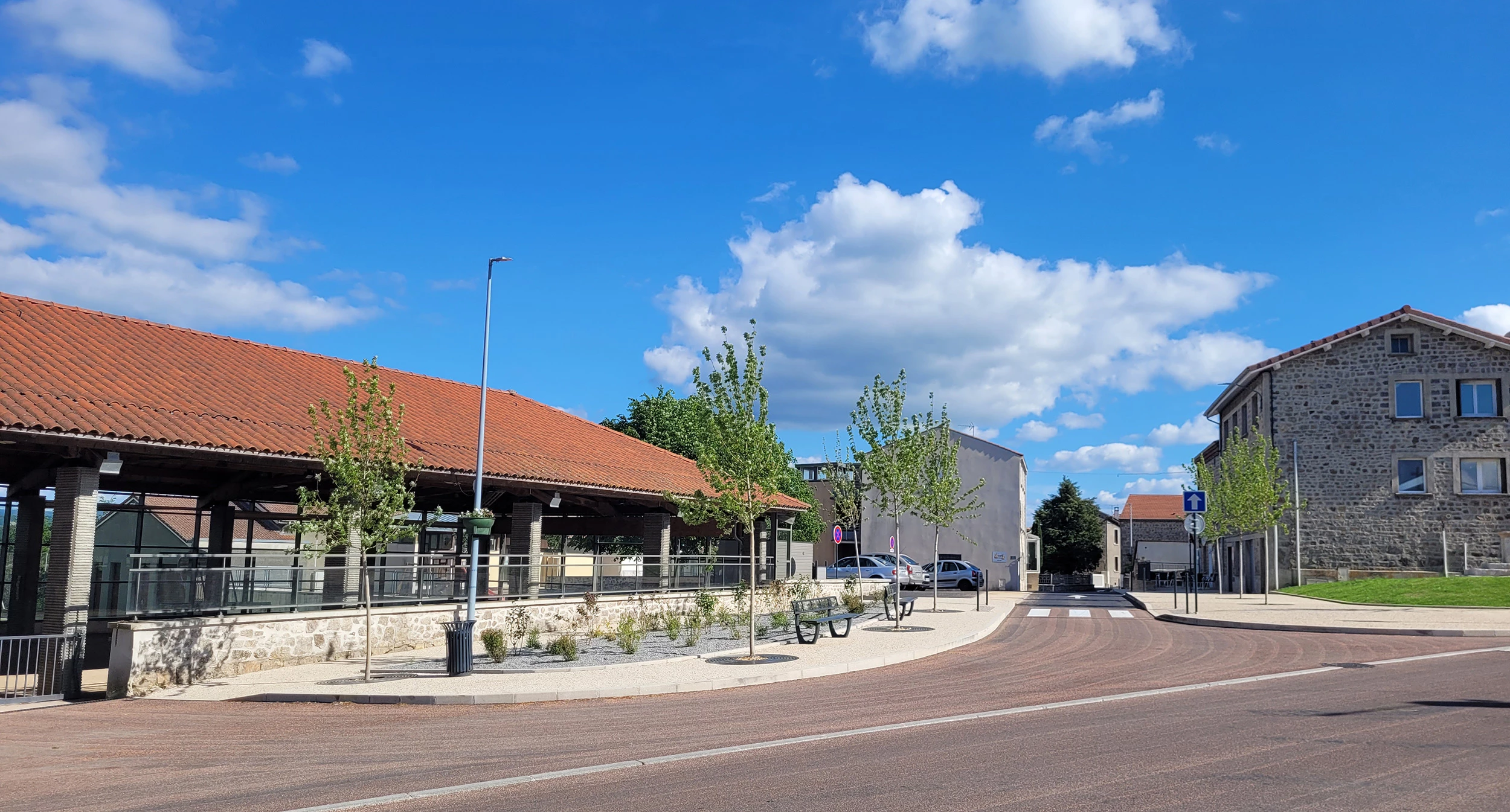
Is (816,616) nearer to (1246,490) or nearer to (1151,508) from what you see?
(1246,490)

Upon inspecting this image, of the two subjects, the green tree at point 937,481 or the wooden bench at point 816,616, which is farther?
the green tree at point 937,481

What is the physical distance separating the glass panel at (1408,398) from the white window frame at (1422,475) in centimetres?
171

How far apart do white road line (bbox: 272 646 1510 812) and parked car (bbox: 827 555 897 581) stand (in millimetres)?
33512

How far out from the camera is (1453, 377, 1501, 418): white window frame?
40.2 meters

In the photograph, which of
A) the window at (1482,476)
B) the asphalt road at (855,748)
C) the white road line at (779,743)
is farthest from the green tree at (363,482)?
the window at (1482,476)

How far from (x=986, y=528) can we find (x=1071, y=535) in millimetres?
23050

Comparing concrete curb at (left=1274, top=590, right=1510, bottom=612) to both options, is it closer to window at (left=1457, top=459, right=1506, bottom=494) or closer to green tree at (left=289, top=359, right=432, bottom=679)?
window at (left=1457, top=459, right=1506, bottom=494)

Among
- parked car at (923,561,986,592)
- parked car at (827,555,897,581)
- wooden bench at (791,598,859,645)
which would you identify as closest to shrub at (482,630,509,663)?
wooden bench at (791,598,859,645)

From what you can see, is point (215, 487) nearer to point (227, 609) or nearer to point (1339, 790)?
point (227, 609)

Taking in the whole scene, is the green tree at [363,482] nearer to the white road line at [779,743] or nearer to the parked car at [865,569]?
the white road line at [779,743]

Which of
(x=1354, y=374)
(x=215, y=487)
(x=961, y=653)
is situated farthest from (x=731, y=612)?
(x=1354, y=374)

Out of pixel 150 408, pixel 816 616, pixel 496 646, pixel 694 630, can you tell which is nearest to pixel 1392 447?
pixel 816 616

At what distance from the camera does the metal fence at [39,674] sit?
14.4 m

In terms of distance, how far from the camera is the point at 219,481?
2200cm
